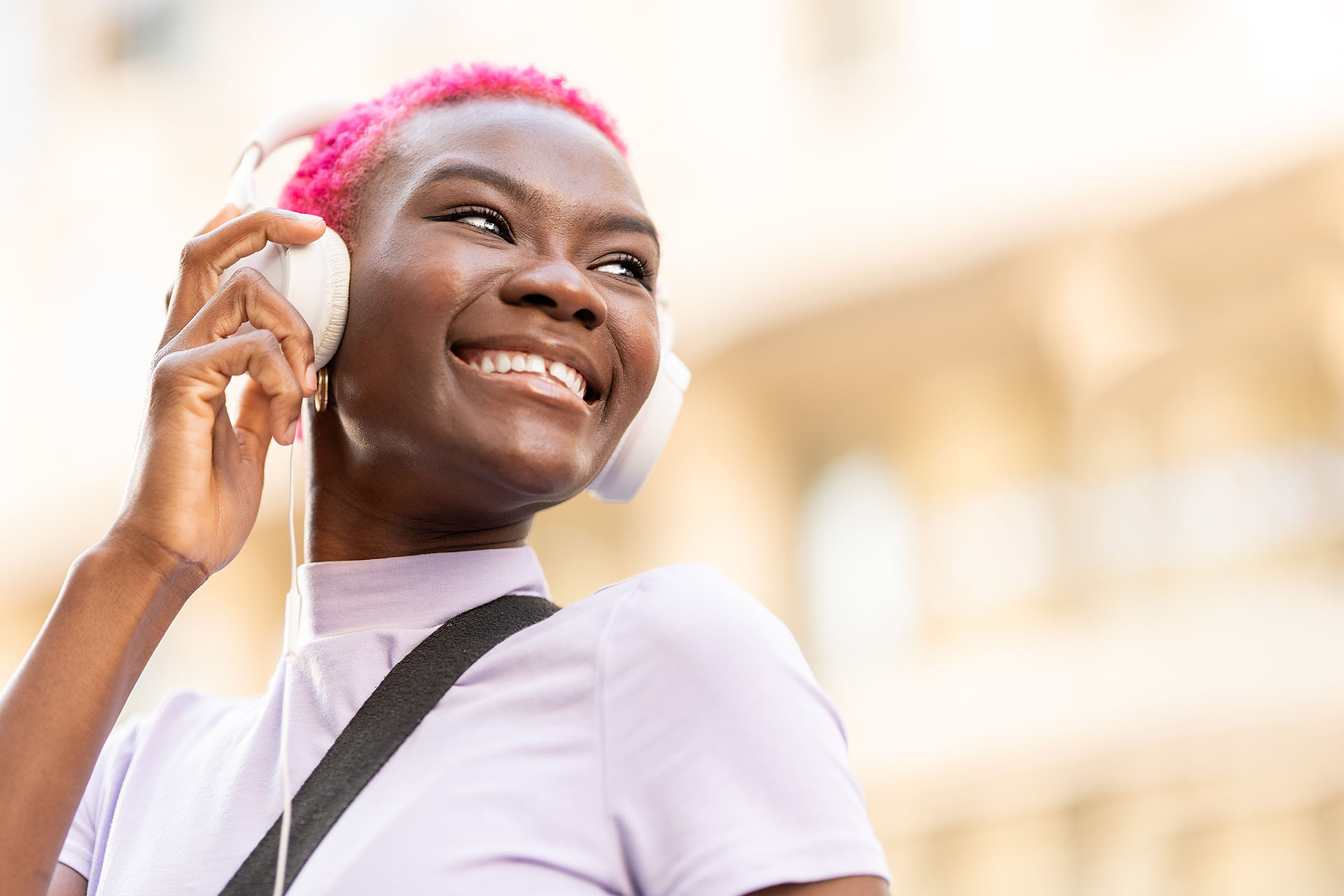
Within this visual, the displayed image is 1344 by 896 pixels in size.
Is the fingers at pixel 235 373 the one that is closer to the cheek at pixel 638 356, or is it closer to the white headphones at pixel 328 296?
the white headphones at pixel 328 296

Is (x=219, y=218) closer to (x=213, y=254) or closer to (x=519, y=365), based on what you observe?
(x=213, y=254)

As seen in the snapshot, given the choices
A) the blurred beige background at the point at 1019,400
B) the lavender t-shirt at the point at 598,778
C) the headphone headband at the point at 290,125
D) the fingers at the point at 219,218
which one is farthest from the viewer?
the blurred beige background at the point at 1019,400

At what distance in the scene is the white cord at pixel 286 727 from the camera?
1.06 meters

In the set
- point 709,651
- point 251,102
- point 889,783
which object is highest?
point 251,102

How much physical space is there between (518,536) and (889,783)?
6342 millimetres

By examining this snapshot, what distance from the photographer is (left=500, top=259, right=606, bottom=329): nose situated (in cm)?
Answer: 128

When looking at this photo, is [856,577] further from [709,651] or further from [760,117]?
[709,651]

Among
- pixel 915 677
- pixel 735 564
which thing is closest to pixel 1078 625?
pixel 915 677

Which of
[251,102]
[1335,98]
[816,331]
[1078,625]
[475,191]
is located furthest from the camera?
[251,102]

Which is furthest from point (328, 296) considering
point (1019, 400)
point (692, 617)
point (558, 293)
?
point (1019, 400)

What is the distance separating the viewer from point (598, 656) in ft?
3.59

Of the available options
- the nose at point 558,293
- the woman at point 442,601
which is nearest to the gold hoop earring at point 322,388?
the woman at point 442,601

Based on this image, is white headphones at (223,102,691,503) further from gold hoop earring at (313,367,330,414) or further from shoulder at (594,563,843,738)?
shoulder at (594,563,843,738)

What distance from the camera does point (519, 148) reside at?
139cm
